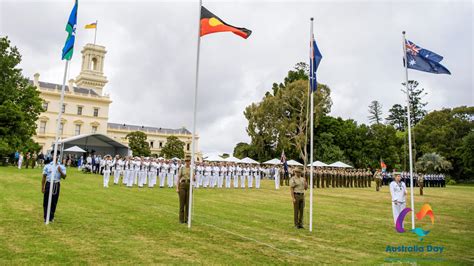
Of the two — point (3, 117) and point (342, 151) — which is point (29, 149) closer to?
point (3, 117)

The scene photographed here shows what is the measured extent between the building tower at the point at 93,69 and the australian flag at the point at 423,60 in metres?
90.3

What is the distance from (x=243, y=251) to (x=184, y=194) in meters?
3.92

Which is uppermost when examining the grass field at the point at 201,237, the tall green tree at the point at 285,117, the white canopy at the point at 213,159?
the tall green tree at the point at 285,117

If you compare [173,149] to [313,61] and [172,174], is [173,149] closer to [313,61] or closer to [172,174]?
[172,174]

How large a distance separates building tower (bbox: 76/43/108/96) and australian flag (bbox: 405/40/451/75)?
9026 centimetres

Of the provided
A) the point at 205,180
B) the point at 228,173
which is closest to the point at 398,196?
the point at 228,173

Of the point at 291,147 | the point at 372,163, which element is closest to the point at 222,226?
the point at 291,147

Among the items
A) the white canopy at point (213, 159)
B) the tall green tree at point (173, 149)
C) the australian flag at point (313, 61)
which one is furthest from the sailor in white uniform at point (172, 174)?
the tall green tree at point (173, 149)

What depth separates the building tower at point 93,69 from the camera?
92.6 metres

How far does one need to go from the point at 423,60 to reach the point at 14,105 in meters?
39.1

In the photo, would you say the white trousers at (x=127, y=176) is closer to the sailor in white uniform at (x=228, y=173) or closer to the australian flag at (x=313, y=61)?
the sailor in white uniform at (x=228, y=173)

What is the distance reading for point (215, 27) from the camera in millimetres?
11023

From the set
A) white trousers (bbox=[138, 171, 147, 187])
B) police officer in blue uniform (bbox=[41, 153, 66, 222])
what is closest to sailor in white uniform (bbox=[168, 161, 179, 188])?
white trousers (bbox=[138, 171, 147, 187])

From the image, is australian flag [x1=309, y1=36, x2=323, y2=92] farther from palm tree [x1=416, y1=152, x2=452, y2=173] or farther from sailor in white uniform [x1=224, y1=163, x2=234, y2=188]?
palm tree [x1=416, y1=152, x2=452, y2=173]
